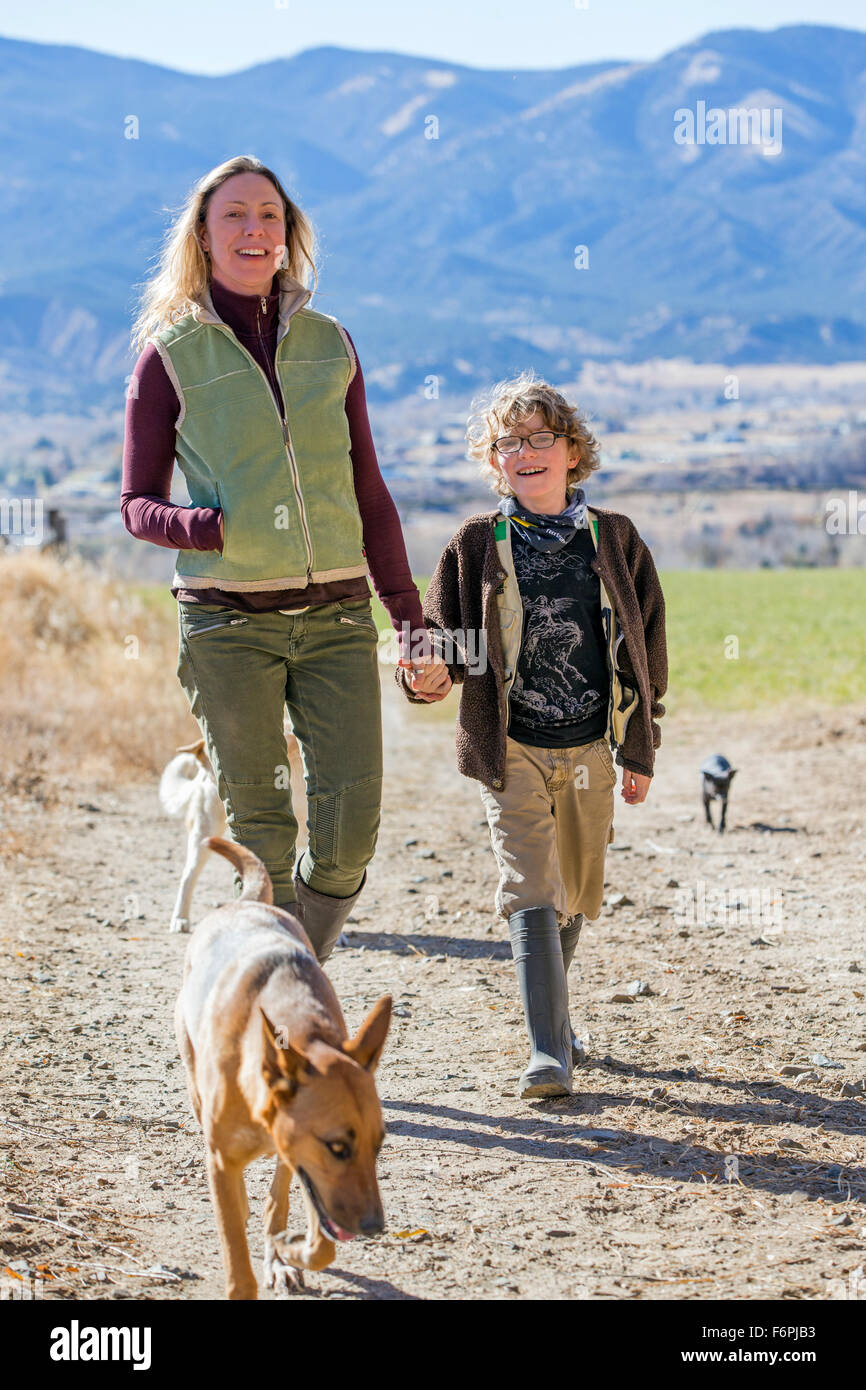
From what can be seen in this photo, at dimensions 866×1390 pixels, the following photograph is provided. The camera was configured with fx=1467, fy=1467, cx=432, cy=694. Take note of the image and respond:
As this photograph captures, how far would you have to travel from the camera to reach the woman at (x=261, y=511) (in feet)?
12.9

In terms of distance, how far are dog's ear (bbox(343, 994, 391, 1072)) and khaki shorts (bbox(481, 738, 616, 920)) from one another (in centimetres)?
180

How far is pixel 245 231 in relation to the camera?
405 cm

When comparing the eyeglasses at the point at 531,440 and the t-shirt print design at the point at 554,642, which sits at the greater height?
the eyeglasses at the point at 531,440

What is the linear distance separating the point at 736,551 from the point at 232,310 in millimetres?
64107

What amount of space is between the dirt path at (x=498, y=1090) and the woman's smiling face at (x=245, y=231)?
250cm

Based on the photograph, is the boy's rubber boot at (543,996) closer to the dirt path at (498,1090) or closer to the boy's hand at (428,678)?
the dirt path at (498,1090)

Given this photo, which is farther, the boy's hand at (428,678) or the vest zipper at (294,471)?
the boy's hand at (428,678)

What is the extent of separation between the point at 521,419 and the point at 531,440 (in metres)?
0.08

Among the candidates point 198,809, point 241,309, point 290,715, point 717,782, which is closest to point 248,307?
point 241,309

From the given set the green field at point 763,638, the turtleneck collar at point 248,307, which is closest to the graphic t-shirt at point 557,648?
the turtleneck collar at point 248,307

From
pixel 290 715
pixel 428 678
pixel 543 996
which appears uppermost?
pixel 428 678

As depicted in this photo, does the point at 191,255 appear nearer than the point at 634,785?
Yes

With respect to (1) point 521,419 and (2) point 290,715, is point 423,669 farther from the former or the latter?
(1) point 521,419
